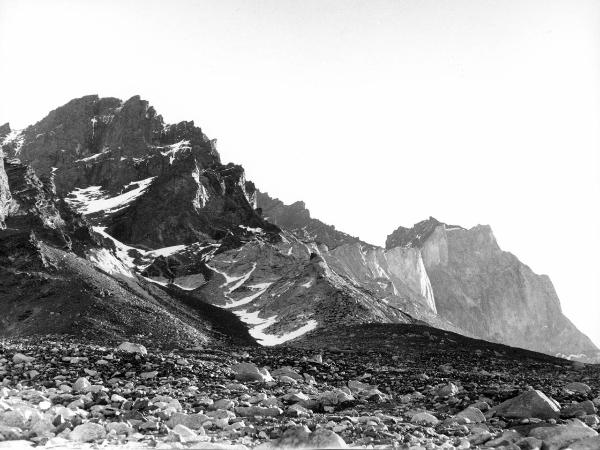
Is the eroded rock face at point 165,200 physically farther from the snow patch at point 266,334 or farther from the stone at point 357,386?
the stone at point 357,386

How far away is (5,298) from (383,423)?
6460cm

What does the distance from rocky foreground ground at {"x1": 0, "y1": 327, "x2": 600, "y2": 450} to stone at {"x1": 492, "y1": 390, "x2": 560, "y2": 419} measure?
32mm

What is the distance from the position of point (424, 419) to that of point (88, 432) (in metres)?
9.34

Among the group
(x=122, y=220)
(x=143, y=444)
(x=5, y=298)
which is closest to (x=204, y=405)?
(x=143, y=444)

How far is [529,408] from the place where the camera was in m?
17.6

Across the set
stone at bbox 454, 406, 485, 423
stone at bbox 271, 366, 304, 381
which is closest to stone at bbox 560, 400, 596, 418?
stone at bbox 454, 406, 485, 423

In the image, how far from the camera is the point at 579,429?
546 inches

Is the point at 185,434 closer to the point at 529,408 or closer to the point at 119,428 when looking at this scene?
the point at 119,428

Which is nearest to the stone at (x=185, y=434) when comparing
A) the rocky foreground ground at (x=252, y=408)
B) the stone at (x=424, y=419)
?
the rocky foreground ground at (x=252, y=408)

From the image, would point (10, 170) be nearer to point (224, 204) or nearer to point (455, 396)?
point (224, 204)

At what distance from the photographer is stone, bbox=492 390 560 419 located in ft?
57.0

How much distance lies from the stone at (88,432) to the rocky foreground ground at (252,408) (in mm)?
24

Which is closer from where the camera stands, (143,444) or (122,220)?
(143,444)

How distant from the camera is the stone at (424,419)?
52.6 feet
